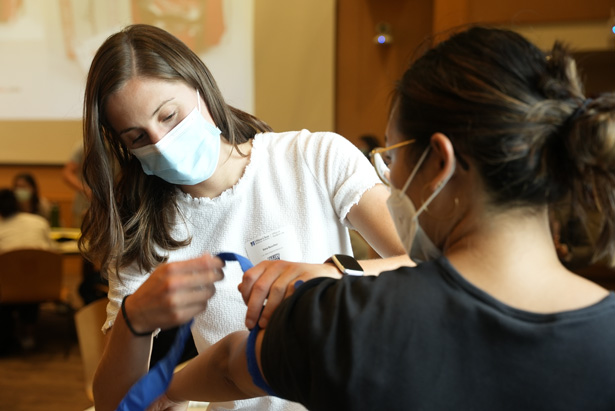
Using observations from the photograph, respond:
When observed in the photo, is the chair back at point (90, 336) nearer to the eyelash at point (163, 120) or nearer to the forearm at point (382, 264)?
the eyelash at point (163, 120)

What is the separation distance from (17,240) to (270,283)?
4.66 m

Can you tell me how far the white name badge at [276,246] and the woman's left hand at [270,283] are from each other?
43cm

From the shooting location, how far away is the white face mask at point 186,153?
1412 mm

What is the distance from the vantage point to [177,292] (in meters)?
0.90

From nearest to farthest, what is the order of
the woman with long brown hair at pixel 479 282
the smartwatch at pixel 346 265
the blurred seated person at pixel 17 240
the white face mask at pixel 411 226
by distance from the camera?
the woman with long brown hair at pixel 479 282
the white face mask at pixel 411 226
the smartwatch at pixel 346 265
the blurred seated person at pixel 17 240

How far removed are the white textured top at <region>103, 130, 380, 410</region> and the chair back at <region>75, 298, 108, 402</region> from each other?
132 cm

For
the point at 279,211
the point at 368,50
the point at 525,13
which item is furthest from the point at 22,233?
the point at 525,13

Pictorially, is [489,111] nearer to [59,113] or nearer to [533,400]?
[533,400]

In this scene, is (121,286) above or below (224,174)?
below

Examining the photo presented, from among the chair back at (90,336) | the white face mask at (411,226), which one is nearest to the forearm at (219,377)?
the white face mask at (411,226)

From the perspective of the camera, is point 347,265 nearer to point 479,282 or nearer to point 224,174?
point 479,282

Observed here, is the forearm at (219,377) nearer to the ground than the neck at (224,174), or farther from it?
nearer to the ground

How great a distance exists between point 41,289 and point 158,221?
150 inches

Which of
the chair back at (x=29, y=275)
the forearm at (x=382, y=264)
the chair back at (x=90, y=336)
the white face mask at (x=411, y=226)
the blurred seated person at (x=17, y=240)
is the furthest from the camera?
the blurred seated person at (x=17, y=240)
